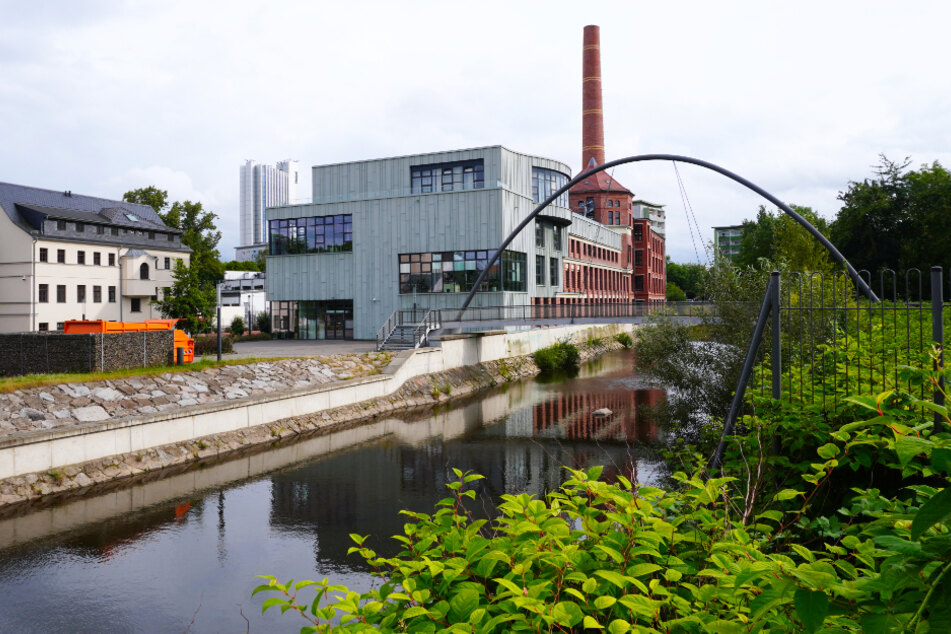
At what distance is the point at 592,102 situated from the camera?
82.2 m

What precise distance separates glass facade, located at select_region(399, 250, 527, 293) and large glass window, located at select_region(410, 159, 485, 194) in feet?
16.8

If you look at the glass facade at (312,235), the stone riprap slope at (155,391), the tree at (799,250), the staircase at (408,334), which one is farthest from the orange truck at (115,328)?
the tree at (799,250)

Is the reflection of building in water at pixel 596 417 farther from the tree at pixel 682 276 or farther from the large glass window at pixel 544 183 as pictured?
the tree at pixel 682 276

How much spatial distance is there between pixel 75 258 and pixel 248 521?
156 feet

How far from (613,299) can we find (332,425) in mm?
55402

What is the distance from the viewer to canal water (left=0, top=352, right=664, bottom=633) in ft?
35.1

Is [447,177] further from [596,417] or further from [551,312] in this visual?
[596,417]

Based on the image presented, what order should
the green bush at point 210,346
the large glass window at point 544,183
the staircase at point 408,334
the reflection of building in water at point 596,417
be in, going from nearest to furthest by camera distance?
1. the reflection of building in water at point 596,417
2. the green bush at point 210,346
3. the staircase at point 408,334
4. the large glass window at point 544,183

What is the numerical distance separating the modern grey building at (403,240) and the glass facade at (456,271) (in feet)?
0.23

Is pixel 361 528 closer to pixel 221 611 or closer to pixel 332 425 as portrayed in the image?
pixel 221 611

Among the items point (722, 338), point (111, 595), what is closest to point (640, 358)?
point (722, 338)

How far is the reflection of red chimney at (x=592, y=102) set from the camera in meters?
82.2

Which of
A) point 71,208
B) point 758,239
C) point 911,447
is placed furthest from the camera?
point 758,239

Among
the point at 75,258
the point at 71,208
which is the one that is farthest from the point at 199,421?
the point at 71,208
